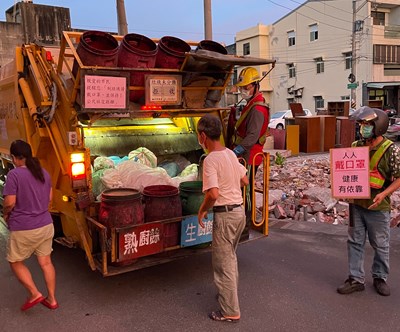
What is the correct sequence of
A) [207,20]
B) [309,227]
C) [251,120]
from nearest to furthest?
[251,120]
[309,227]
[207,20]

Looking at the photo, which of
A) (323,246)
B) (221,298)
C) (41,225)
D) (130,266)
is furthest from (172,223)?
(323,246)

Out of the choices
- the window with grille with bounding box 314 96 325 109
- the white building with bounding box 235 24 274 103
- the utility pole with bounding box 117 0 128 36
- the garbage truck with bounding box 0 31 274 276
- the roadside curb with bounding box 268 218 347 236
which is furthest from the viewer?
the white building with bounding box 235 24 274 103

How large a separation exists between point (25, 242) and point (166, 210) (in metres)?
1.17

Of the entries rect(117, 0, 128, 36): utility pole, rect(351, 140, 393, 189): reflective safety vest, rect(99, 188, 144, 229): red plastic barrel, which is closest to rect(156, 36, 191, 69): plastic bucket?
rect(99, 188, 144, 229): red plastic barrel

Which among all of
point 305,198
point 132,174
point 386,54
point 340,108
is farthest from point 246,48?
point 132,174

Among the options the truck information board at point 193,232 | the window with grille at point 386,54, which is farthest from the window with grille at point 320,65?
the truck information board at point 193,232

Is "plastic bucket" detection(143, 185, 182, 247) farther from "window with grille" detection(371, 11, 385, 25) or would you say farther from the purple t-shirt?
"window with grille" detection(371, 11, 385, 25)

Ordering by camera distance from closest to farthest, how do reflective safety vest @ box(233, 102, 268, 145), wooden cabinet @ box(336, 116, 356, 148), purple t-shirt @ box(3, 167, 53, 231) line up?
purple t-shirt @ box(3, 167, 53, 231) < reflective safety vest @ box(233, 102, 268, 145) < wooden cabinet @ box(336, 116, 356, 148)

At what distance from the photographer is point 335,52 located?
31953 mm

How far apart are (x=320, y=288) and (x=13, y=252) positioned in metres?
2.70

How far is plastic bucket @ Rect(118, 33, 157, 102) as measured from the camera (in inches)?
146

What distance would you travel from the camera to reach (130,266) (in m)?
3.52

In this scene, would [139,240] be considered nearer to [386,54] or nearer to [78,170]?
[78,170]

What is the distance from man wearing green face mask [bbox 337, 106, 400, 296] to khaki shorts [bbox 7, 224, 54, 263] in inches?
103
